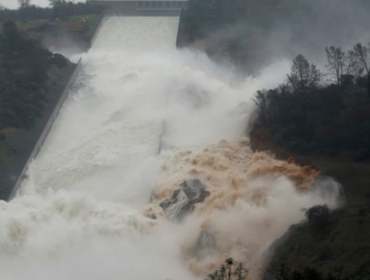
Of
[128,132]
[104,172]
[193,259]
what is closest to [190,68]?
[128,132]

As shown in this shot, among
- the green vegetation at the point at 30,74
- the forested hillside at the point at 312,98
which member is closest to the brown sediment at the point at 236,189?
the forested hillside at the point at 312,98

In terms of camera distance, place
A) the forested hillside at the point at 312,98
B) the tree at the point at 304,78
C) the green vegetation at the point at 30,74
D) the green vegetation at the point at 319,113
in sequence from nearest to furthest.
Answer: the forested hillside at the point at 312,98 → the green vegetation at the point at 319,113 → the tree at the point at 304,78 → the green vegetation at the point at 30,74

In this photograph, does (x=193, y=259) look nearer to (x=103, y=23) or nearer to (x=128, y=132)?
(x=128, y=132)

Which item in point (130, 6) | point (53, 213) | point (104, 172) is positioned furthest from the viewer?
point (130, 6)

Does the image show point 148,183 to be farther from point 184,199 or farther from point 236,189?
point 236,189

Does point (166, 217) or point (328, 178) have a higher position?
point (328, 178)

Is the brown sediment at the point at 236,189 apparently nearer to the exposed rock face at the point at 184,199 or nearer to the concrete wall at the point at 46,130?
the exposed rock face at the point at 184,199
